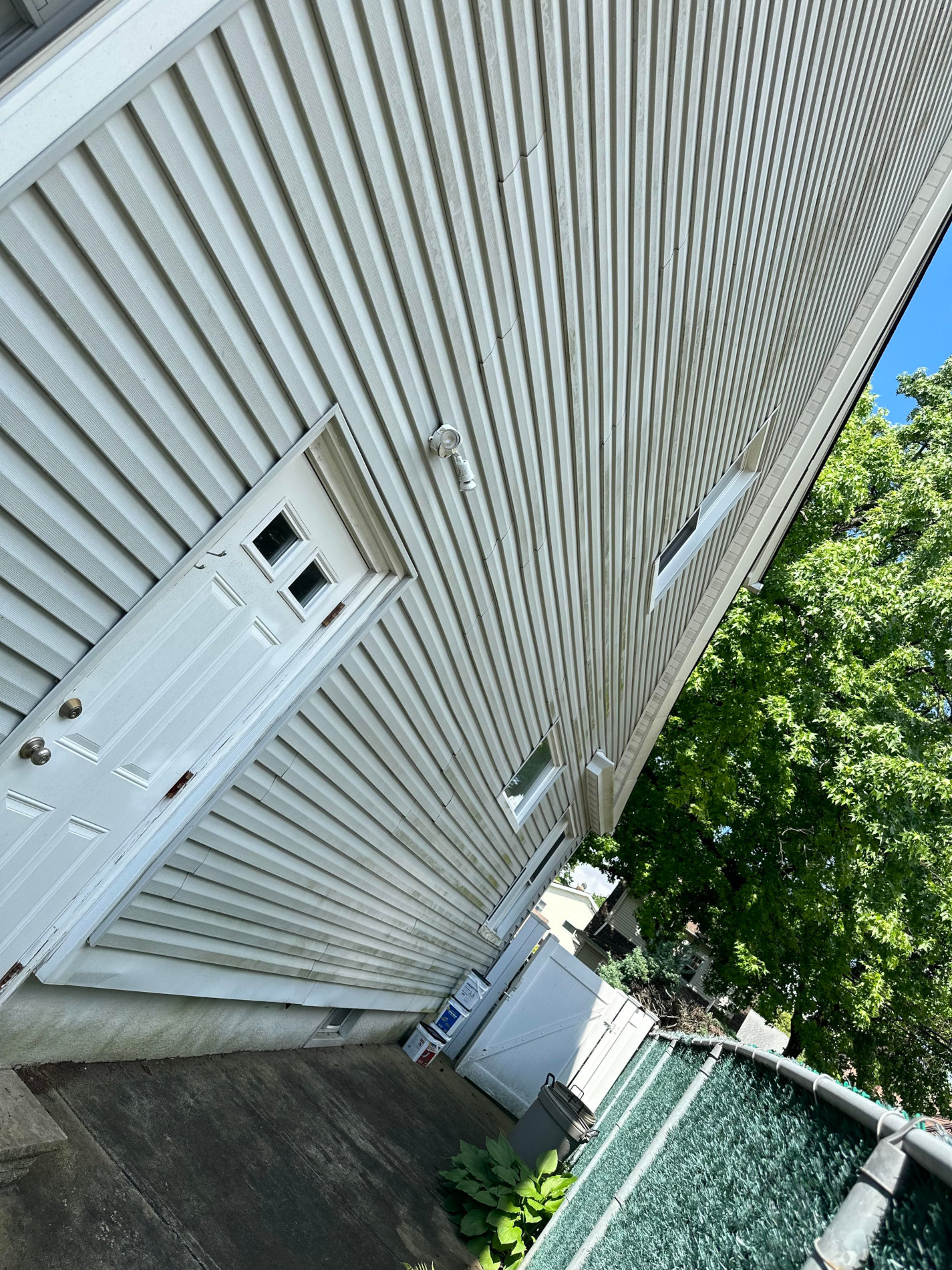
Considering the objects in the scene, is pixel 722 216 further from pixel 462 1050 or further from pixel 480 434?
pixel 462 1050

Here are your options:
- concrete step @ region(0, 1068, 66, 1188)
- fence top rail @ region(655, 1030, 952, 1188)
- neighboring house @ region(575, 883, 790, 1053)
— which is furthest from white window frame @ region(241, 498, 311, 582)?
neighboring house @ region(575, 883, 790, 1053)

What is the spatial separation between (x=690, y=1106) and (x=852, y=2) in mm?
7213

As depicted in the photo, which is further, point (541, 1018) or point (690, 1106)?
point (541, 1018)

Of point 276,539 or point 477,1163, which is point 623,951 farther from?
point 276,539

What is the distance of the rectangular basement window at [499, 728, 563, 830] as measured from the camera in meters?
7.89

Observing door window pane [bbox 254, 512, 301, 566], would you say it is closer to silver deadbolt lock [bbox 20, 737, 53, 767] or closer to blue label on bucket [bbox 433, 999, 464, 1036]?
silver deadbolt lock [bbox 20, 737, 53, 767]

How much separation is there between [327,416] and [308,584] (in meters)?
0.90

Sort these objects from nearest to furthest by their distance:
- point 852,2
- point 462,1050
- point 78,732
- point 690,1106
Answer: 1. point 78,732
2. point 690,1106
3. point 852,2
4. point 462,1050

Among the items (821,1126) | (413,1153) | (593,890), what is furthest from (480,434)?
(593,890)

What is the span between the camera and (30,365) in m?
2.26

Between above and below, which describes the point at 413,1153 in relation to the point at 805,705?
below

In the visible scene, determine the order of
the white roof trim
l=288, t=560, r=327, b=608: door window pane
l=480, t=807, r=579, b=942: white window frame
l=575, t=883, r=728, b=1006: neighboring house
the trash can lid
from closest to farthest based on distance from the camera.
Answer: the white roof trim
l=288, t=560, r=327, b=608: door window pane
the trash can lid
l=480, t=807, r=579, b=942: white window frame
l=575, t=883, r=728, b=1006: neighboring house

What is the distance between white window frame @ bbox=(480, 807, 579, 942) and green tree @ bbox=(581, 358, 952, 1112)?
191 centimetres

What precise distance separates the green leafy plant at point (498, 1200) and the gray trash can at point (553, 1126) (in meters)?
0.52
